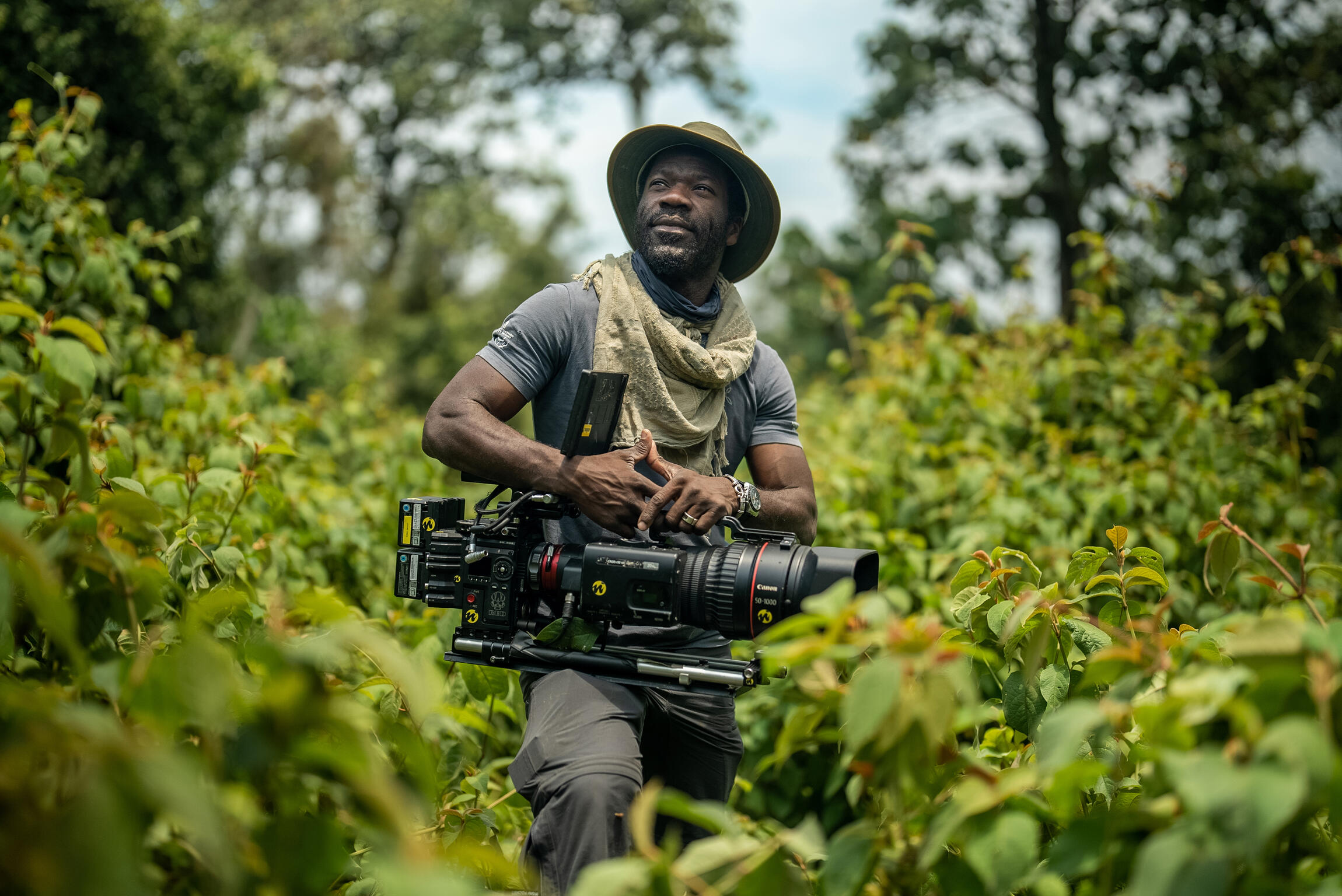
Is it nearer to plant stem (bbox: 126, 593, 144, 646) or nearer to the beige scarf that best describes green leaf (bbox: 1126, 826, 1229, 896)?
plant stem (bbox: 126, 593, 144, 646)

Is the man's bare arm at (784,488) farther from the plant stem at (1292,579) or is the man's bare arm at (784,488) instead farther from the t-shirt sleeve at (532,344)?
the plant stem at (1292,579)

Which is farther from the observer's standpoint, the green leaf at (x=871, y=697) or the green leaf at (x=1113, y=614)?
the green leaf at (x=1113, y=614)

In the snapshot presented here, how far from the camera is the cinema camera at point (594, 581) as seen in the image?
1.78m

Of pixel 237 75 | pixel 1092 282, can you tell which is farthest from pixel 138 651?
pixel 237 75

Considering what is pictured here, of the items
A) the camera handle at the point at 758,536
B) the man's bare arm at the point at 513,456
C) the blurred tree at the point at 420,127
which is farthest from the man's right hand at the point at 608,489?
the blurred tree at the point at 420,127

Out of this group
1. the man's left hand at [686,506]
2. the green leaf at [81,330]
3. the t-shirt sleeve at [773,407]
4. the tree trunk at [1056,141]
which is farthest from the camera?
the tree trunk at [1056,141]

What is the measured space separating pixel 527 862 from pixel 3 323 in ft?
5.69

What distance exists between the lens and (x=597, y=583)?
1.85 meters

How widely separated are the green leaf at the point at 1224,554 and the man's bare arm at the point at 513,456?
100 cm

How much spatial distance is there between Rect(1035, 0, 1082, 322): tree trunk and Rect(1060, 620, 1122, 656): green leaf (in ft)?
32.1

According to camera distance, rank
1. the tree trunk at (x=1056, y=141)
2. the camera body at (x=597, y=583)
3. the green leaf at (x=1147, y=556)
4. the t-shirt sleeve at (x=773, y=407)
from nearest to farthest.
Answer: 1. the green leaf at (x=1147, y=556)
2. the camera body at (x=597, y=583)
3. the t-shirt sleeve at (x=773, y=407)
4. the tree trunk at (x=1056, y=141)

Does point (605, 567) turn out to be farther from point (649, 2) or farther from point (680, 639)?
point (649, 2)

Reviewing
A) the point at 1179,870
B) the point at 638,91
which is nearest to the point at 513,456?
the point at 1179,870

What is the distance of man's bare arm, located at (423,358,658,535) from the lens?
196cm
